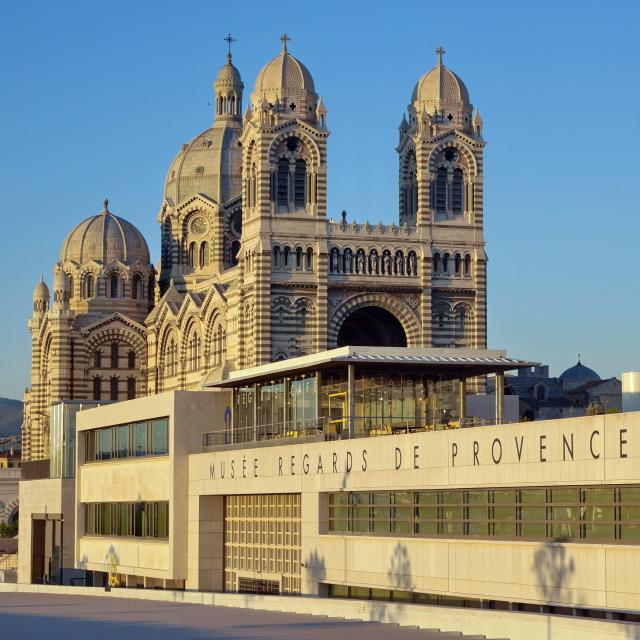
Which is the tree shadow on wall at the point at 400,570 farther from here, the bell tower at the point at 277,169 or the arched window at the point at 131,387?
the arched window at the point at 131,387

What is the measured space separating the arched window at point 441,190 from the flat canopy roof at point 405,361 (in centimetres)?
4475

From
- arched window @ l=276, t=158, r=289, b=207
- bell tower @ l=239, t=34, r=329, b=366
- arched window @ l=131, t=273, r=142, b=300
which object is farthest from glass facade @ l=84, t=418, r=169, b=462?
arched window @ l=131, t=273, r=142, b=300

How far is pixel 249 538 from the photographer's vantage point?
52.1m

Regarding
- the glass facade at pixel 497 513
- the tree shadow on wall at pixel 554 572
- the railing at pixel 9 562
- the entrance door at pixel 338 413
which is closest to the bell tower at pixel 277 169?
the railing at pixel 9 562

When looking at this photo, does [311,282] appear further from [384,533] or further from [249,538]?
[384,533]

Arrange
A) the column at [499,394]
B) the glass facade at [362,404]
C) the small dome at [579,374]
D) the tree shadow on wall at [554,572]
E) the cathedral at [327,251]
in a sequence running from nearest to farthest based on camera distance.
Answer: the tree shadow on wall at [554,572] → the glass facade at [362,404] → the column at [499,394] → the cathedral at [327,251] → the small dome at [579,374]

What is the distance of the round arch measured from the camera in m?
92.9

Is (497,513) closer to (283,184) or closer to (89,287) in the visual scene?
(283,184)

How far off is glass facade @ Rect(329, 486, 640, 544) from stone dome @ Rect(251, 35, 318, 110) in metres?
51.7

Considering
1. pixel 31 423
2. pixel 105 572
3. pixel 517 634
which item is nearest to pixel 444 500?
pixel 517 634

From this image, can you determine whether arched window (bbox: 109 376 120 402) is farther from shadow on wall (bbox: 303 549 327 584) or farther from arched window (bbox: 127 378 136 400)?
shadow on wall (bbox: 303 549 327 584)

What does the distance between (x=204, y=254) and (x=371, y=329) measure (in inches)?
992

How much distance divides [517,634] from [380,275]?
64.9 m

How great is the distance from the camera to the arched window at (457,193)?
97.4m
